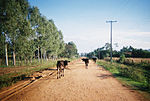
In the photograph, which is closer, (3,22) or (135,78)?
(135,78)

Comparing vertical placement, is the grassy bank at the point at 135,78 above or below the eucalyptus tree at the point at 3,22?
below

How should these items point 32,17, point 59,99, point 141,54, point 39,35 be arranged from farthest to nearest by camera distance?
point 141,54 → point 39,35 → point 32,17 → point 59,99

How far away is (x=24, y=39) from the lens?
2069cm

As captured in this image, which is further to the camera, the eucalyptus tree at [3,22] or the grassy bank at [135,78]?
the eucalyptus tree at [3,22]

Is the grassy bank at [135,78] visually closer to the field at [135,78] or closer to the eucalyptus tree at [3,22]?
the field at [135,78]

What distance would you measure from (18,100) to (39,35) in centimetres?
2674

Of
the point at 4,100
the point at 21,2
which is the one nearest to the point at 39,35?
the point at 21,2

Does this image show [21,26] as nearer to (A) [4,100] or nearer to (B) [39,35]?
(B) [39,35]

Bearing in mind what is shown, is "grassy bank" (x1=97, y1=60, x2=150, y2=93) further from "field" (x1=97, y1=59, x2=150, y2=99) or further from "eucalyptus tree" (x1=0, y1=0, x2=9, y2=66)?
"eucalyptus tree" (x1=0, y1=0, x2=9, y2=66)

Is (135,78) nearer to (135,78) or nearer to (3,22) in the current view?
(135,78)

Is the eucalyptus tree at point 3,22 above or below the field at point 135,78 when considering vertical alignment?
above

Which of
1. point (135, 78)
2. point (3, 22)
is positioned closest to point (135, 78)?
point (135, 78)

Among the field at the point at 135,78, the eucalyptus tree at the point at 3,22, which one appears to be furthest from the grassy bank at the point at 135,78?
the eucalyptus tree at the point at 3,22

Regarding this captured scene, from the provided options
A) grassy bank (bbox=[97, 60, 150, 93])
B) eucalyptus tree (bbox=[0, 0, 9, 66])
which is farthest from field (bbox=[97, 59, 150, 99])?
eucalyptus tree (bbox=[0, 0, 9, 66])
